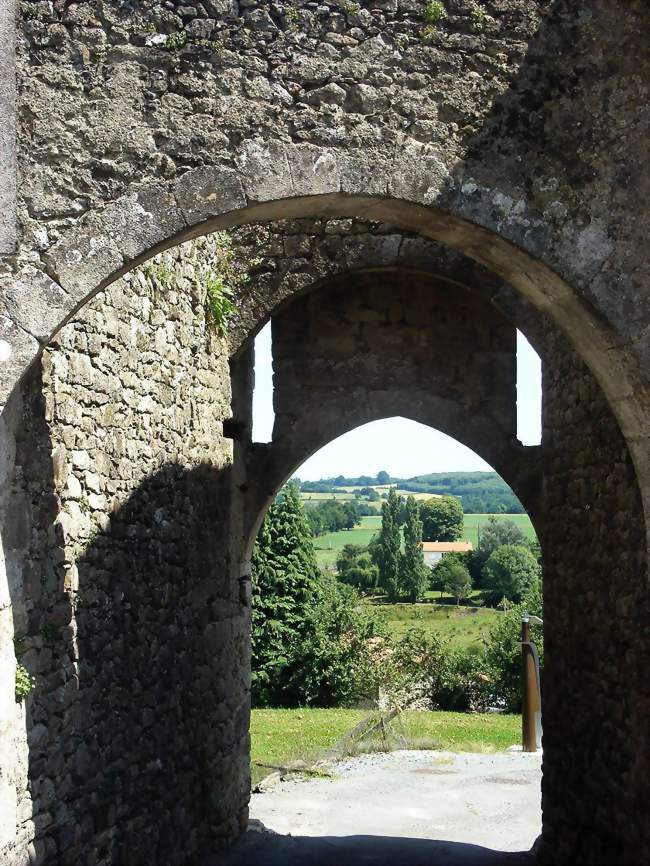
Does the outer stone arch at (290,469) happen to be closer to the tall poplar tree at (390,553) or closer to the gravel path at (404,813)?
the gravel path at (404,813)

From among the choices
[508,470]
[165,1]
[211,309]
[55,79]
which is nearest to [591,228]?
[165,1]

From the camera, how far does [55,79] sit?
4023mm

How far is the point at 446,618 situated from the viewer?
47.7 m

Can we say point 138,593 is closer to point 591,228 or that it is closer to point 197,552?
point 197,552

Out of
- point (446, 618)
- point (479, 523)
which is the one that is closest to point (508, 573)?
point (446, 618)

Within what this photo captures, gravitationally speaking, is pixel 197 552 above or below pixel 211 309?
below

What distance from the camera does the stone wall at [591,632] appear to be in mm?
5062

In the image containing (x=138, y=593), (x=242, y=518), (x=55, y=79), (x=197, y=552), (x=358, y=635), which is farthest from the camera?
(x=358, y=635)

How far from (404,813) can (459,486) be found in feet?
384

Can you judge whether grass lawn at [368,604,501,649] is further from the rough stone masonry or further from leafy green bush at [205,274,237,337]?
the rough stone masonry

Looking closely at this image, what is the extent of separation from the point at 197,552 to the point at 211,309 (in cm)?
162

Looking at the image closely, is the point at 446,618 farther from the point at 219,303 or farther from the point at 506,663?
the point at 219,303

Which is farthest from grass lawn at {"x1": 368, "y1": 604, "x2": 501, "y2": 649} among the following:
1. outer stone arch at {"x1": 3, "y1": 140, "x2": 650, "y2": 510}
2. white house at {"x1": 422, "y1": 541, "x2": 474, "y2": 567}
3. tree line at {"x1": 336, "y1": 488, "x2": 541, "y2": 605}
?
outer stone arch at {"x1": 3, "y1": 140, "x2": 650, "y2": 510}

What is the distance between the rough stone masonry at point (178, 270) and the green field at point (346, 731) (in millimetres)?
4306
